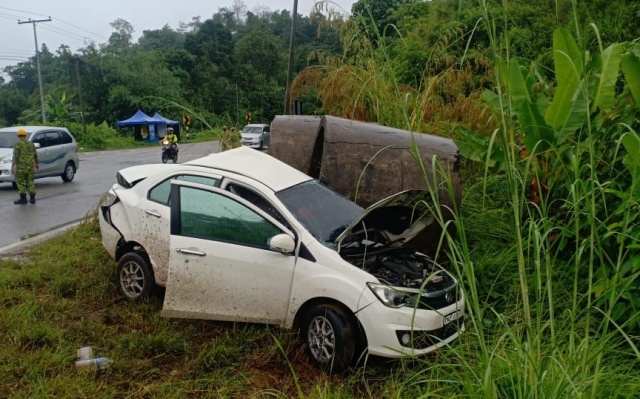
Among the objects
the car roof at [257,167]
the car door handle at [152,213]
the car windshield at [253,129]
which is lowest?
the car windshield at [253,129]

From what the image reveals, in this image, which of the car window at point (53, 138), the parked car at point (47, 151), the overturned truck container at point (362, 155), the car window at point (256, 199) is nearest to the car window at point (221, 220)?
the car window at point (256, 199)

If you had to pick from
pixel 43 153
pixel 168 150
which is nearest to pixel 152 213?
pixel 43 153

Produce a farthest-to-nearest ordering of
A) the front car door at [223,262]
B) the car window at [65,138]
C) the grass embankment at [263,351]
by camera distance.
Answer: the car window at [65,138] → the front car door at [223,262] → the grass embankment at [263,351]

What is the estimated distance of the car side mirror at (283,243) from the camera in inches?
169

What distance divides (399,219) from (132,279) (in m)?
2.82

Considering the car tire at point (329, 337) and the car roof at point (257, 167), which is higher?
the car roof at point (257, 167)

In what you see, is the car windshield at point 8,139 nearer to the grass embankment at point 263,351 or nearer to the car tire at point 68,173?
the car tire at point 68,173

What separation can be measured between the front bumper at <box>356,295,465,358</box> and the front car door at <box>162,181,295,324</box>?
788 millimetres

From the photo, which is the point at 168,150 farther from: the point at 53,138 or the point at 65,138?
the point at 53,138

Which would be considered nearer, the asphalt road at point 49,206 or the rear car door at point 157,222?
the rear car door at point 157,222

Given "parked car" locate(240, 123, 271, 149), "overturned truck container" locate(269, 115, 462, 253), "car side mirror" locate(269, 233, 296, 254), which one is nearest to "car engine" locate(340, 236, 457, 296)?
"car side mirror" locate(269, 233, 296, 254)

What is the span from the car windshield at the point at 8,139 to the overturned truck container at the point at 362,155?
34.3 ft

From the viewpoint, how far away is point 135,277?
5520mm

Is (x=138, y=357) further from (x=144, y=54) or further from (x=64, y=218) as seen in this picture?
(x=144, y=54)
